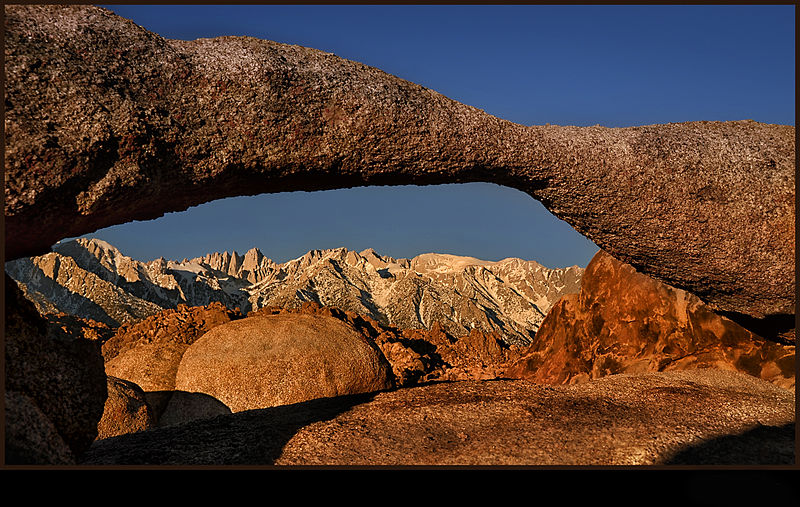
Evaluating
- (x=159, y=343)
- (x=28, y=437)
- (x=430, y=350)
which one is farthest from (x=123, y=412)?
(x=430, y=350)

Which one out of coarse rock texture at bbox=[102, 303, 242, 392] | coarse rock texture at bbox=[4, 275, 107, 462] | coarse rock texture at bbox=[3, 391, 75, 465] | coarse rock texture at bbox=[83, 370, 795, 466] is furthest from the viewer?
coarse rock texture at bbox=[102, 303, 242, 392]

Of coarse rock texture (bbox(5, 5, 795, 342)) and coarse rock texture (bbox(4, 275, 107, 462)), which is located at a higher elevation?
coarse rock texture (bbox(5, 5, 795, 342))

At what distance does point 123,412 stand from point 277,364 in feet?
7.24

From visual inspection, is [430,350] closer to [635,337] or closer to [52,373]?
[635,337]

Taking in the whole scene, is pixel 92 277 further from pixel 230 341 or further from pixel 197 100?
pixel 197 100

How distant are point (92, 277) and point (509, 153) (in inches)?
1816

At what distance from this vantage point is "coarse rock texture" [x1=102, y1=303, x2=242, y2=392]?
373 inches

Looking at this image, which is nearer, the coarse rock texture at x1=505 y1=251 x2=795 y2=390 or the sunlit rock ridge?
the coarse rock texture at x1=505 y1=251 x2=795 y2=390

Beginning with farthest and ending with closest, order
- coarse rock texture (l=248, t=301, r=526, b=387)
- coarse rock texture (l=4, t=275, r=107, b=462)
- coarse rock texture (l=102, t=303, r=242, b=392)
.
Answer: coarse rock texture (l=248, t=301, r=526, b=387) < coarse rock texture (l=102, t=303, r=242, b=392) < coarse rock texture (l=4, t=275, r=107, b=462)

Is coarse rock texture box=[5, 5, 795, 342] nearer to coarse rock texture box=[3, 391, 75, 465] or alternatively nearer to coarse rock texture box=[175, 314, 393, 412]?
coarse rock texture box=[3, 391, 75, 465]

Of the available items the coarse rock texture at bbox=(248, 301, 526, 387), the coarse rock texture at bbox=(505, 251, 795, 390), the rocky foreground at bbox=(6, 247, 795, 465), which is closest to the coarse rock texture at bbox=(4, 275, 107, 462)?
the rocky foreground at bbox=(6, 247, 795, 465)

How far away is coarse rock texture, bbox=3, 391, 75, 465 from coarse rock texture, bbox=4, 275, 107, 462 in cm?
2

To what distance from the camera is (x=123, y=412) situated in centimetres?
826

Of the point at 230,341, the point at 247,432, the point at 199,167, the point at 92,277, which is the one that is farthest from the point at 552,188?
the point at 92,277
